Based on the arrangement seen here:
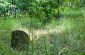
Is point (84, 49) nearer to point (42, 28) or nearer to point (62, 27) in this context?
point (62, 27)

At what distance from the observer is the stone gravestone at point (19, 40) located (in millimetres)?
6765

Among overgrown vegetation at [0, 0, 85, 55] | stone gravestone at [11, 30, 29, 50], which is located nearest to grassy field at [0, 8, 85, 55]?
overgrown vegetation at [0, 0, 85, 55]

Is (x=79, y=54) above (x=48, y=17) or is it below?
above

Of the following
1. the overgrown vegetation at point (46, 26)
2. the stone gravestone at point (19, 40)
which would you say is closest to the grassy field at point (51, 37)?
the overgrown vegetation at point (46, 26)

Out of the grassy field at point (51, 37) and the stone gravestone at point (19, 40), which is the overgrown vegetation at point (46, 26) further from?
the stone gravestone at point (19, 40)

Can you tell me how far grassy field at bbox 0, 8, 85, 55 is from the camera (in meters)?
5.72

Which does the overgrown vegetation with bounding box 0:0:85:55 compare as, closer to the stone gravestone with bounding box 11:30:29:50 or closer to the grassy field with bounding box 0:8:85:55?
the grassy field with bounding box 0:8:85:55

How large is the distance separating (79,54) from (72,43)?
106cm

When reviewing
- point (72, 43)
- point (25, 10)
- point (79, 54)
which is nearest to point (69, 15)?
point (25, 10)

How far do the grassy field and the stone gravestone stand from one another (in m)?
0.13

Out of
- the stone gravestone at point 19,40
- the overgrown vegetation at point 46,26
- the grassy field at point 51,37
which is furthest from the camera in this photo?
the stone gravestone at point 19,40

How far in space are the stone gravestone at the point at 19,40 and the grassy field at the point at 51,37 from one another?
0.13m

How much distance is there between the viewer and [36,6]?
1025 cm

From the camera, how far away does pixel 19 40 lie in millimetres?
6887
